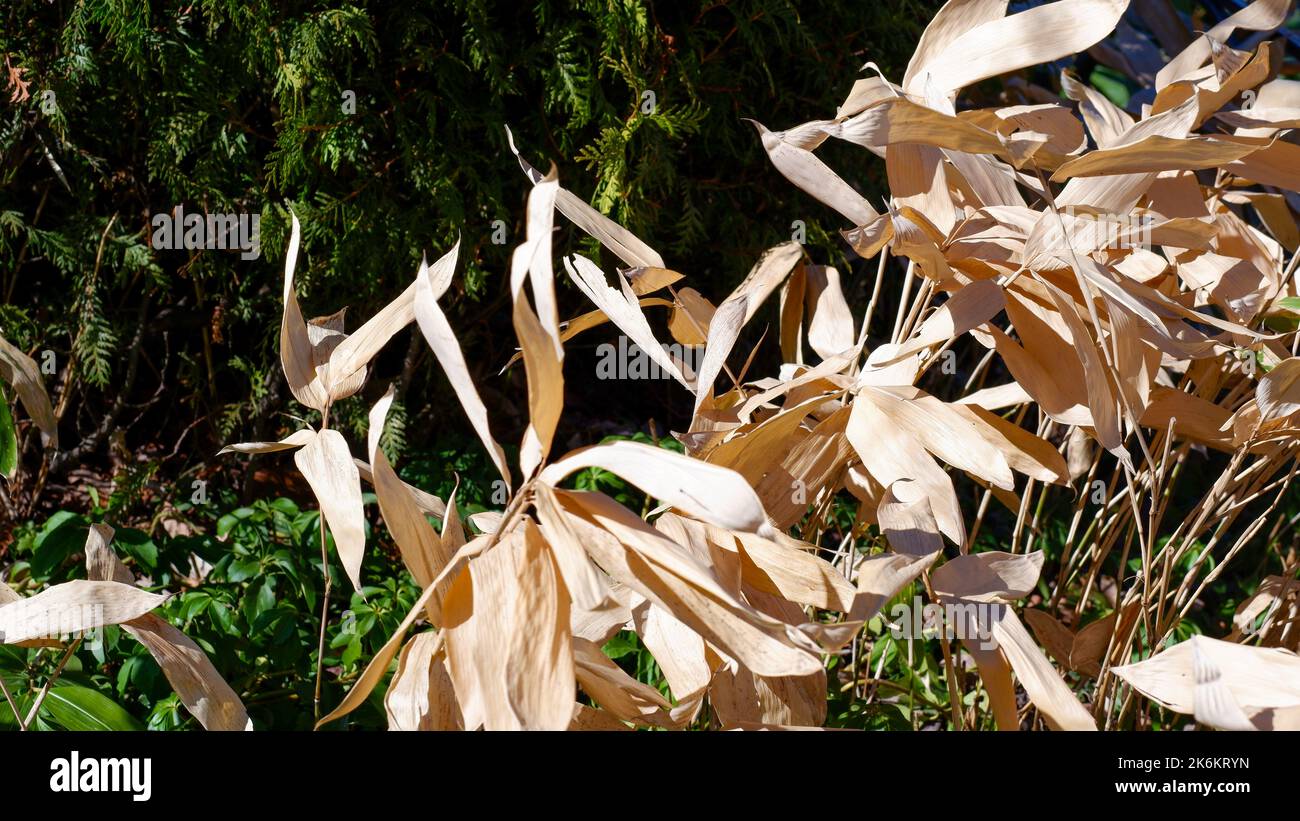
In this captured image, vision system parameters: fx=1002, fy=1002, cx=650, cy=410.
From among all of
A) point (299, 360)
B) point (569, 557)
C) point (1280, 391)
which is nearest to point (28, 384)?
point (299, 360)

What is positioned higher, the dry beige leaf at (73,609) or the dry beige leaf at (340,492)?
the dry beige leaf at (340,492)

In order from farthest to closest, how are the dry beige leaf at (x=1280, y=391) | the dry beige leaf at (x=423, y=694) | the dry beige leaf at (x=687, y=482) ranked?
the dry beige leaf at (x=1280, y=391), the dry beige leaf at (x=423, y=694), the dry beige leaf at (x=687, y=482)

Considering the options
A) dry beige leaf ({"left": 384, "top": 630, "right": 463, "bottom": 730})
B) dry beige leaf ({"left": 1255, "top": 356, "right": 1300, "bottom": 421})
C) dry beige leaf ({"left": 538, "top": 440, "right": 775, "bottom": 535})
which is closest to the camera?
dry beige leaf ({"left": 538, "top": 440, "right": 775, "bottom": 535})

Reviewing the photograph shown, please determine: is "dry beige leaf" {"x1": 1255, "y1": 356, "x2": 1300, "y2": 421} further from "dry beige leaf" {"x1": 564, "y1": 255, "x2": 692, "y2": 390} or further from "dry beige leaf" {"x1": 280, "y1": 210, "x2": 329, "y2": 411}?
"dry beige leaf" {"x1": 280, "y1": 210, "x2": 329, "y2": 411}

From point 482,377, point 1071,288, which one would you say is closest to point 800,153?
point 1071,288

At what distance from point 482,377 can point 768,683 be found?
62.6 inches

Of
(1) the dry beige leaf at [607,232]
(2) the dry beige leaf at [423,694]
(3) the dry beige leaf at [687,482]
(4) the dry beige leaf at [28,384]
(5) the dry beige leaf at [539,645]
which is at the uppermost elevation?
(1) the dry beige leaf at [607,232]

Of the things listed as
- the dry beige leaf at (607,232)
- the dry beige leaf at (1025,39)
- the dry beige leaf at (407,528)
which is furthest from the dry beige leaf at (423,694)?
the dry beige leaf at (1025,39)

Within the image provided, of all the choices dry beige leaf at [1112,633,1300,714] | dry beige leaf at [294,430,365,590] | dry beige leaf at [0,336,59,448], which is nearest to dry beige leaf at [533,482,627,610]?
dry beige leaf at [294,430,365,590]

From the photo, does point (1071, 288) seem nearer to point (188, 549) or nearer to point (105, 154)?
point (188, 549)

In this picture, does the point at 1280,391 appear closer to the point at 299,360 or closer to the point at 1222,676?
the point at 1222,676

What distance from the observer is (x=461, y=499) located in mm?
1754

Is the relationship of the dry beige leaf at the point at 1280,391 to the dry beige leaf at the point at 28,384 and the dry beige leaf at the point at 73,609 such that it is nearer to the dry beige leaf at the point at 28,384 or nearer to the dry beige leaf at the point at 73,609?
the dry beige leaf at the point at 73,609

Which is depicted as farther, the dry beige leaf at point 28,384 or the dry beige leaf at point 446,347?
the dry beige leaf at point 28,384
